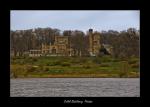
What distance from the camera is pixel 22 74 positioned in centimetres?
719

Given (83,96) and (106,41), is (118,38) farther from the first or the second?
(83,96)

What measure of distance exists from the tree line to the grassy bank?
78mm

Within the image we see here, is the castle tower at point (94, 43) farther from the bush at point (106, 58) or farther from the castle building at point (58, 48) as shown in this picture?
the castle building at point (58, 48)

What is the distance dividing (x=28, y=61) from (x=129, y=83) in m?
0.81

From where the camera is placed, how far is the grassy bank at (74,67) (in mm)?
7188

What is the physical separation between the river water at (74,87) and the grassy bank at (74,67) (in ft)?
0.15

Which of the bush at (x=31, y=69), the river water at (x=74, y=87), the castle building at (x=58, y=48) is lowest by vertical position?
the river water at (x=74, y=87)

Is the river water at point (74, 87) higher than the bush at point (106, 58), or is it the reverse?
the bush at point (106, 58)

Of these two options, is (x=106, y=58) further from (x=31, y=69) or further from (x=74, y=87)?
(x=31, y=69)

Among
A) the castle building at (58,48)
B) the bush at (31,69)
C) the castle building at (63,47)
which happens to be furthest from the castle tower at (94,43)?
the bush at (31,69)

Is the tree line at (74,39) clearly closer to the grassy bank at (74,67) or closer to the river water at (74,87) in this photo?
the grassy bank at (74,67)

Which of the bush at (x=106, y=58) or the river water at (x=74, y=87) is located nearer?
the river water at (x=74, y=87)

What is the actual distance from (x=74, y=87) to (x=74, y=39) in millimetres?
377
